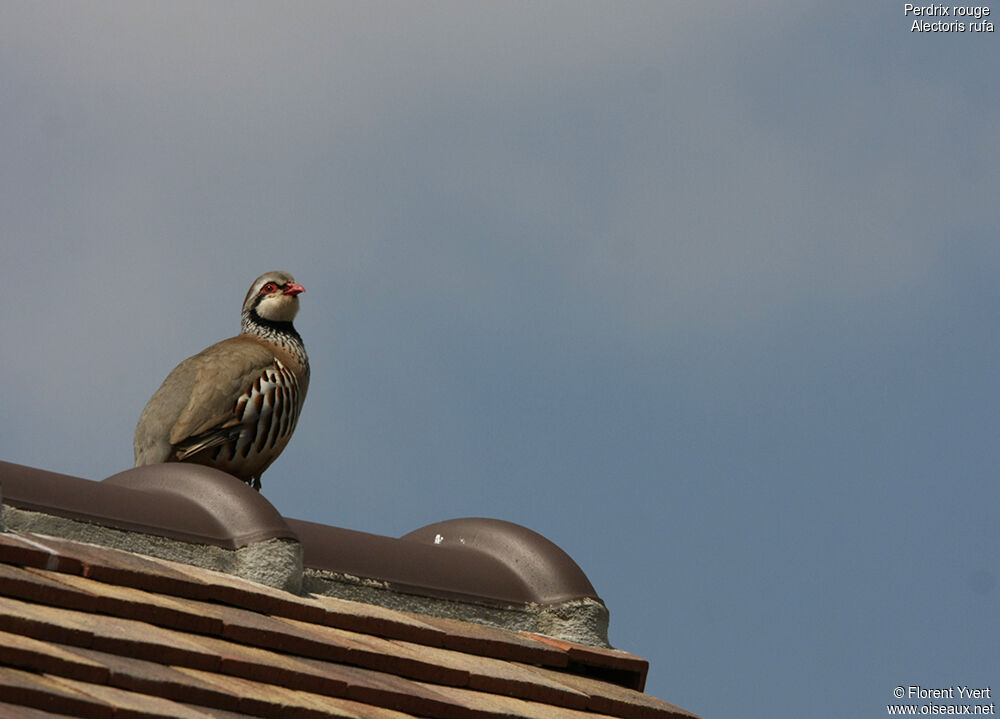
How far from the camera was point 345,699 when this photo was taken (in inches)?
148

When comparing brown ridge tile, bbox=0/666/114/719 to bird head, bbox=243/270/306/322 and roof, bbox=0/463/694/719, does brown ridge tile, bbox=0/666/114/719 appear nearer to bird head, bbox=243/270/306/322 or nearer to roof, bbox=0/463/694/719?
roof, bbox=0/463/694/719

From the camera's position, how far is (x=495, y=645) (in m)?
4.70

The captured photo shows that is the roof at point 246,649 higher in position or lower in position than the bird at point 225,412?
lower

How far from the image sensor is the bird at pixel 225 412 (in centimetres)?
791

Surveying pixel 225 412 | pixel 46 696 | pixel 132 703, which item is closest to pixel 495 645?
pixel 132 703

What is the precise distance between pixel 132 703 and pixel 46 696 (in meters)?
0.22

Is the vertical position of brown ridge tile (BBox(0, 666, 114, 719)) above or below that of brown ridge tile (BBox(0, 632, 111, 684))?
Answer: below

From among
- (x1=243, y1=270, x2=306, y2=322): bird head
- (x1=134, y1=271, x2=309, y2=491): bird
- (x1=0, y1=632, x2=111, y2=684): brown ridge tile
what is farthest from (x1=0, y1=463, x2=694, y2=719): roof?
(x1=243, y1=270, x2=306, y2=322): bird head

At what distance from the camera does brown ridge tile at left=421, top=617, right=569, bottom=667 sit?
4621mm

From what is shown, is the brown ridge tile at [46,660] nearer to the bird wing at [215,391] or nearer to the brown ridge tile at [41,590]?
the brown ridge tile at [41,590]

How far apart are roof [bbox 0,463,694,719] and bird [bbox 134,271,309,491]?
2.86 m

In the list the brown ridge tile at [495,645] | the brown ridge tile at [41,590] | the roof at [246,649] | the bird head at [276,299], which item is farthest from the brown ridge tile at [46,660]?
the bird head at [276,299]

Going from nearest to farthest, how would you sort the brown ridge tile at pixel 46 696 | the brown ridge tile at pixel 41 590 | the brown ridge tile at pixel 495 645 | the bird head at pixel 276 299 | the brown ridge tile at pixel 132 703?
1. the brown ridge tile at pixel 46 696
2. the brown ridge tile at pixel 132 703
3. the brown ridge tile at pixel 41 590
4. the brown ridge tile at pixel 495 645
5. the bird head at pixel 276 299

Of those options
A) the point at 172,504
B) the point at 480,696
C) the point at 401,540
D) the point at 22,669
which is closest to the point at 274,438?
the point at 401,540
